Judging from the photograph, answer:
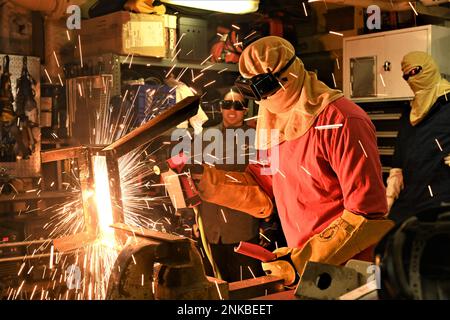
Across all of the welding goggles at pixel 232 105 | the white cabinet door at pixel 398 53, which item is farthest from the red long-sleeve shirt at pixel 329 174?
the white cabinet door at pixel 398 53

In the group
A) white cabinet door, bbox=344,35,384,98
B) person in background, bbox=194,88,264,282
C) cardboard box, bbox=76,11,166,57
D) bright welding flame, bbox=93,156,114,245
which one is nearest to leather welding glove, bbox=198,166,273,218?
bright welding flame, bbox=93,156,114,245

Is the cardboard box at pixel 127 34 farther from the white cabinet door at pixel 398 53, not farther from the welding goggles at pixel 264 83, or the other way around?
the welding goggles at pixel 264 83

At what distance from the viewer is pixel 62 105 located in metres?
5.36

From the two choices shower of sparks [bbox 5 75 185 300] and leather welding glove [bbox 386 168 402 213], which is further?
leather welding glove [bbox 386 168 402 213]

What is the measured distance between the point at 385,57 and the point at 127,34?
7.31 ft

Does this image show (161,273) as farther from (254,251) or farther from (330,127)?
(330,127)

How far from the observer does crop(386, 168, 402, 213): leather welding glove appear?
509cm

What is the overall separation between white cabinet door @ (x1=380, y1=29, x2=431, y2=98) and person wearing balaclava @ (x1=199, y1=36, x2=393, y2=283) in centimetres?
266

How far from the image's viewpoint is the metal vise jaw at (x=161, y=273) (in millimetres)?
1885

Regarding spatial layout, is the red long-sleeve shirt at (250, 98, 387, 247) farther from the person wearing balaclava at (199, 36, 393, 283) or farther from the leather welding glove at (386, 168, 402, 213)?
the leather welding glove at (386, 168, 402, 213)
